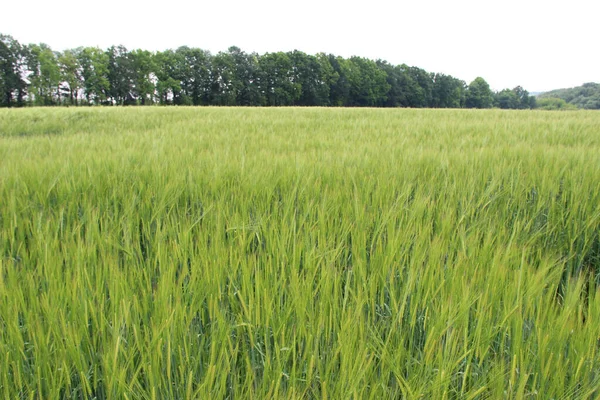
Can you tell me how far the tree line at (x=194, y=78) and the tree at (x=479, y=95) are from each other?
50.6 ft

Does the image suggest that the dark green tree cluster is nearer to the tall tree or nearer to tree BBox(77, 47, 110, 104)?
the tall tree

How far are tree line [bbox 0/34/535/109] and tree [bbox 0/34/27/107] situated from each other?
83mm

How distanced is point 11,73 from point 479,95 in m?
71.5

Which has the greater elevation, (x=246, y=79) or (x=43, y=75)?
(x=246, y=79)

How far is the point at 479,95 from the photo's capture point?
216ft

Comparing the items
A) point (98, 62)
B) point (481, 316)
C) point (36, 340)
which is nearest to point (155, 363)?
point (36, 340)

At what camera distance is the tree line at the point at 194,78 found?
37.4 meters

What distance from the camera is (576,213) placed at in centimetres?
125

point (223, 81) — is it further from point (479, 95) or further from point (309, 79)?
point (479, 95)

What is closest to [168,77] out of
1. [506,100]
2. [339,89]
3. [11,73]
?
[11,73]

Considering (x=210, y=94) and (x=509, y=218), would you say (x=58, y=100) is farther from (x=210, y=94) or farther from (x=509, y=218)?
(x=509, y=218)

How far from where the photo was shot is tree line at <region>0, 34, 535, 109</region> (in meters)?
37.4

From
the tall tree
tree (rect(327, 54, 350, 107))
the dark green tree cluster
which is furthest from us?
the dark green tree cluster

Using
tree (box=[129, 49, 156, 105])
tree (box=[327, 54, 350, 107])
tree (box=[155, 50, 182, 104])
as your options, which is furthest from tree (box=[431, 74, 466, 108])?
tree (box=[129, 49, 156, 105])
